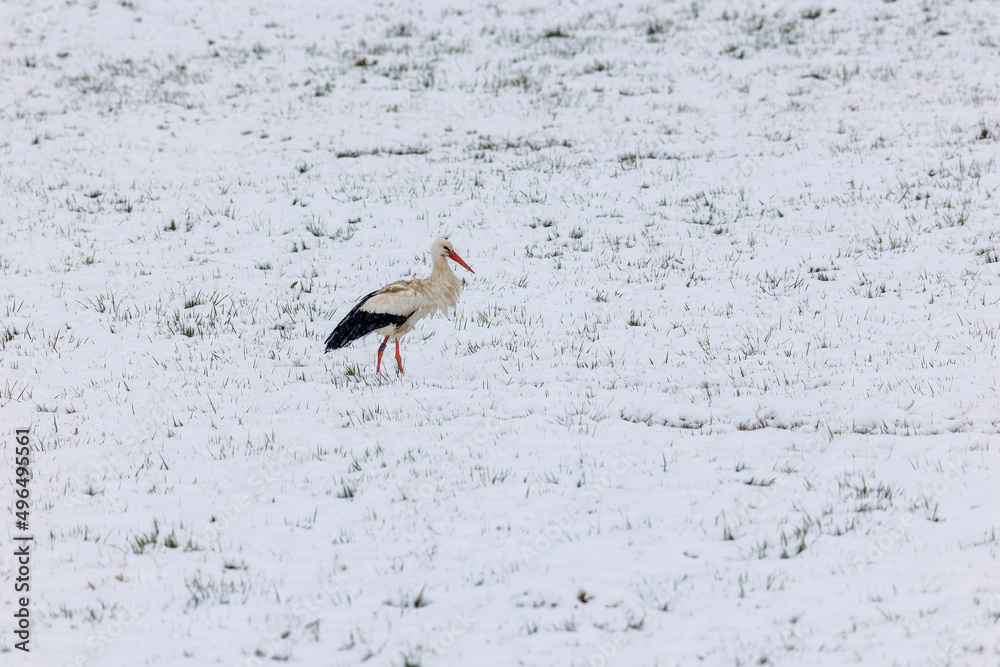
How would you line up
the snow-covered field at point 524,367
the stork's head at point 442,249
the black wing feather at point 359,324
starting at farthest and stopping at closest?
1. the stork's head at point 442,249
2. the black wing feather at point 359,324
3. the snow-covered field at point 524,367

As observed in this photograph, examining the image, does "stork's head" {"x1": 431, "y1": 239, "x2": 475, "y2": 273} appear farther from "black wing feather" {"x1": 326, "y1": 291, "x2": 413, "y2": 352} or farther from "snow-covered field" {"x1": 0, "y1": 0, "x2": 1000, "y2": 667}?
"snow-covered field" {"x1": 0, "y1": 0, "x2": 1000, "y2": 667}

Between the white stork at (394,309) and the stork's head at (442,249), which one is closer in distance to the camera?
the white stork at (394,309)

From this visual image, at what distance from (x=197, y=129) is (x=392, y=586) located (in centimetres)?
1552

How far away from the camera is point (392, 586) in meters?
4.70

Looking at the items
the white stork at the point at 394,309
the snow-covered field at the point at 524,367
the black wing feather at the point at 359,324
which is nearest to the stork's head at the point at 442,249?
the white stork at the point at 394,309

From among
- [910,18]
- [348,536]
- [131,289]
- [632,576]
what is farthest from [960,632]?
[910,18]

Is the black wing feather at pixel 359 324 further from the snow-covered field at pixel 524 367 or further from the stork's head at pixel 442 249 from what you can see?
the stork's head at pixel 442 249

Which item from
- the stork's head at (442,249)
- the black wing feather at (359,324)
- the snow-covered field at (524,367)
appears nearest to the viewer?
the snow-covered field at (524,367)

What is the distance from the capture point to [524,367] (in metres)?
8.19

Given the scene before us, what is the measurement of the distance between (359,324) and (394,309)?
0.40 metres

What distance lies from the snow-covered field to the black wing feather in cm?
52

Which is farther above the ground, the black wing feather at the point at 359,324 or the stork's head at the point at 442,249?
the stork's head at the point at 442,249

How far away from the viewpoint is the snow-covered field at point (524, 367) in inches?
175

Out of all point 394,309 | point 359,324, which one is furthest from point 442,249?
point 359,324
